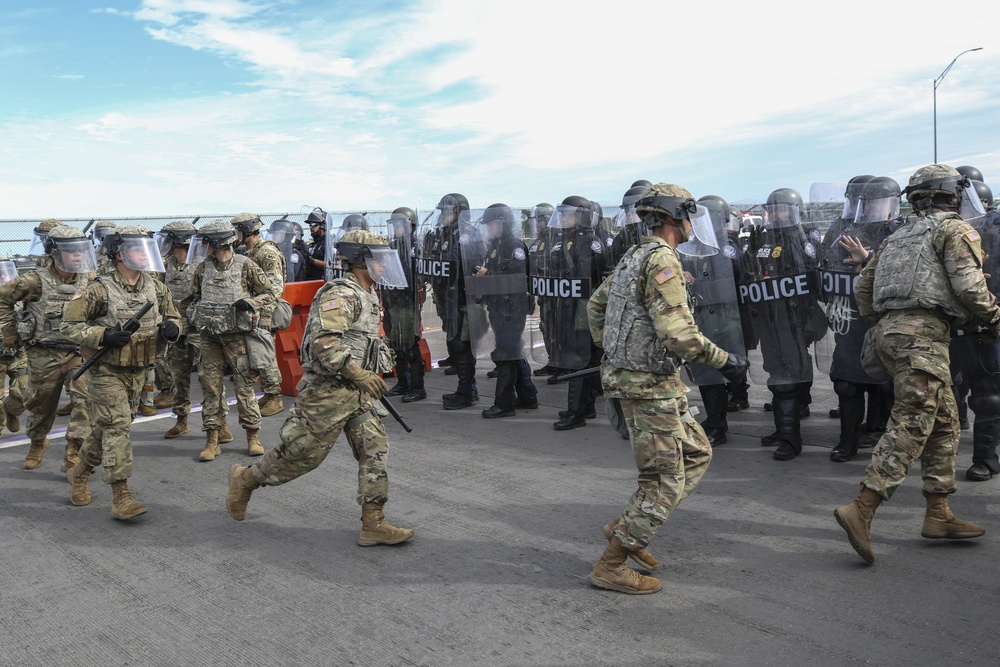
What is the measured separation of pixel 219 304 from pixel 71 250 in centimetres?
125

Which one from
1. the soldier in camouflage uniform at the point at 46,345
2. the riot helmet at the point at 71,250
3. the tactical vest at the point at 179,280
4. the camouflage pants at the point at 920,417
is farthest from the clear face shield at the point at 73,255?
the camouflage pants at the point at 920,417

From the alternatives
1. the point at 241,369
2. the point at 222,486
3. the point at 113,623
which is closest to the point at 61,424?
the point at 241,369

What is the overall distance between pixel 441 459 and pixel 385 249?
2.21 m

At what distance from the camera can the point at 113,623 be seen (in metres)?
3.73

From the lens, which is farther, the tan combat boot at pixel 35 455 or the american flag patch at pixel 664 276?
the tan combat boot at pixel 35 455

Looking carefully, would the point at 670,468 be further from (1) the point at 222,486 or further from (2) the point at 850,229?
(1) the point at 222,486

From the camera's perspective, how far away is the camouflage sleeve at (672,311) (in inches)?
142

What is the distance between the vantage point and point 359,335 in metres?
4.51

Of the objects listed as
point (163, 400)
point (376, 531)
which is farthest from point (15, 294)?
point (376, 531)

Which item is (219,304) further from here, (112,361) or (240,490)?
(240,490)

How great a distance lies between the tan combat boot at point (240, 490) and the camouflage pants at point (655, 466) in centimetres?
216

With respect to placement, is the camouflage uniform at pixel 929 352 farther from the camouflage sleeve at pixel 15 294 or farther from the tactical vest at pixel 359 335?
the camouflage sleeve at pixel 15 294

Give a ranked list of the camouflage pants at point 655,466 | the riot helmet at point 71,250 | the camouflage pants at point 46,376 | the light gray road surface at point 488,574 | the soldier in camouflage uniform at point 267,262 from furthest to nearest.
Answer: the soldier in camouflage uniform at point 267,262 → the camouflage pants at point 46,376 → the riot helmet at point 71,250 → the camouflage pants at point 655,466 → the light gray road surface at point 488,574

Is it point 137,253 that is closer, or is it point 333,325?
point 333,325
